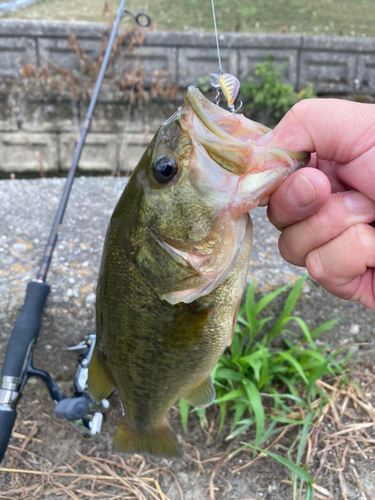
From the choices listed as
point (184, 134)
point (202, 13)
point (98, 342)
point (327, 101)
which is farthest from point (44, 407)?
point (202, 13)

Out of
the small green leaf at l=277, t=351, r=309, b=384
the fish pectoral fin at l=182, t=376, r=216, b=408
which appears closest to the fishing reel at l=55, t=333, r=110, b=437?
the fish pectoral fin at l=182, t=376, r=216, b=408

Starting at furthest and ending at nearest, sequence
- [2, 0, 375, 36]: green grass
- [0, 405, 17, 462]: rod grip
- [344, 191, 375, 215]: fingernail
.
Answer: [2, 0, 375, 36]: green grass, [0, 405, 17, 462]: rod grip, [344, 191, 375, 215]: fingernail

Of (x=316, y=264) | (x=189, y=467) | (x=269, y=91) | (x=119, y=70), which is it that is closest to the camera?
(x=316, y=264)

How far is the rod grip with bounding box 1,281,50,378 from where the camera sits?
1791 mm

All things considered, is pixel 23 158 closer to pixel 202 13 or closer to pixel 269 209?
pixel 202 13

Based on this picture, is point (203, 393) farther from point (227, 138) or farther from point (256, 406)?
point (227, 138)

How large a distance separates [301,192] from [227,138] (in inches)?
10.0

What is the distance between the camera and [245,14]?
8375 millimetres

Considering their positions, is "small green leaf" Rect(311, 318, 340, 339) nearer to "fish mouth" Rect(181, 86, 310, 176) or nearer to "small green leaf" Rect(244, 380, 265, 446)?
"small green leaf" Rect(244, 380, 265, 446)

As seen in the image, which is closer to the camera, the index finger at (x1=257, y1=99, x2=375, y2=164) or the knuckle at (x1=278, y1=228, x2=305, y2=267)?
the index finger at (x1=257, y1=99, x2=375, y2=164)

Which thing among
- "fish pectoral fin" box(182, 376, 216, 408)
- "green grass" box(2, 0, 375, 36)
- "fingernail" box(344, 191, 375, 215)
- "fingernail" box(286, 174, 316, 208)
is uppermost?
"green grass" box(2, 0, 375, 36)

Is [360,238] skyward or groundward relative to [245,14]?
groundward

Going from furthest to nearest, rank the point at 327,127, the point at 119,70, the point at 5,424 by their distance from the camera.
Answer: the point at 119,70
the point at 5,424
the point at 327,127

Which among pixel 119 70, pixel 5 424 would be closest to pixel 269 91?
pixel 119 70
